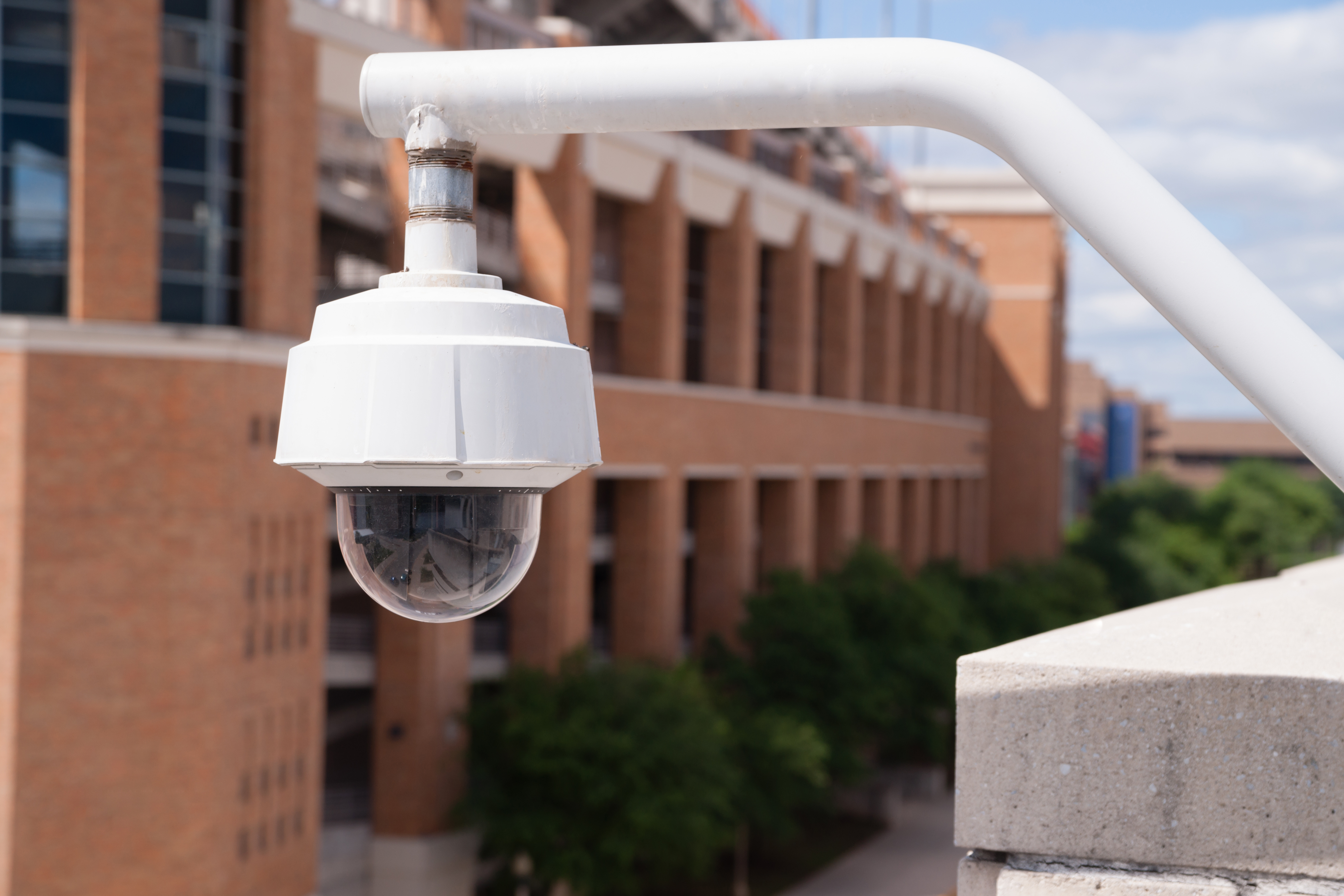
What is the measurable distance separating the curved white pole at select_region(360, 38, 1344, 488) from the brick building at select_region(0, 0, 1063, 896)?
745 centimetres

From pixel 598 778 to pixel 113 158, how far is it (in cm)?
1276

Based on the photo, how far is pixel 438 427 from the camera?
2066mm

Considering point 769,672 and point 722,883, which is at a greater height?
point 769,672

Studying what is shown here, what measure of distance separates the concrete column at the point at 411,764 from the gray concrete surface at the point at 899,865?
10368 mm

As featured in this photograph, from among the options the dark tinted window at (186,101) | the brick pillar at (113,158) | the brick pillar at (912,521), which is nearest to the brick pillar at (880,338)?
the brick pillar at (912,521)

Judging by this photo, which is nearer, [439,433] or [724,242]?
[439,433]

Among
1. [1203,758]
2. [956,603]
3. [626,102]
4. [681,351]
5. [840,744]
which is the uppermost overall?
[681,351]

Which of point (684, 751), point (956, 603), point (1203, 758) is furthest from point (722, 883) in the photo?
point (1203, 758)

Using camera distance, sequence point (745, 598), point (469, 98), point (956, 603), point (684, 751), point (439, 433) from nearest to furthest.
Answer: point (439, 433) < point (469, 98) < point (684, 751) < point (745, 598) < point (956, 603)

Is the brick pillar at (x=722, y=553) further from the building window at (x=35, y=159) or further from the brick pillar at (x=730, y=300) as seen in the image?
the building window at (x=35, y=159)

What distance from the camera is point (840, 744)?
31750 mm

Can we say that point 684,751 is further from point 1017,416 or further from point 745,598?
point 1017,416

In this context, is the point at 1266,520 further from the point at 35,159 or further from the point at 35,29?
the point at 35,29

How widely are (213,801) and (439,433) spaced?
19.6 meters
